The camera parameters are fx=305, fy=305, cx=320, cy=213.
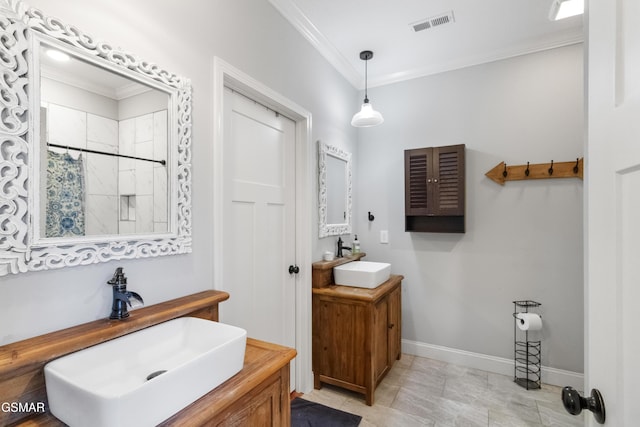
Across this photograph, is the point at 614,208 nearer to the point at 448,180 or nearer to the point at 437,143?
the point at 448,180

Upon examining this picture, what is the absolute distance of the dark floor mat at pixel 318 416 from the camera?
199 cm

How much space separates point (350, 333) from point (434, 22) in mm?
2422

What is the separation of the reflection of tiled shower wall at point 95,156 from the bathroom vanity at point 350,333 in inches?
61.5

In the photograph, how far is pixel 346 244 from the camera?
3.05m

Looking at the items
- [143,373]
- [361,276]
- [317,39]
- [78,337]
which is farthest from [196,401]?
[317,39]

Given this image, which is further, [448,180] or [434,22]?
[448,180]

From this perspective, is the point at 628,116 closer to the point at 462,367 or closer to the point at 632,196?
the point at 632,196

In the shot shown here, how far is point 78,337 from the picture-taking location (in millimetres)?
951

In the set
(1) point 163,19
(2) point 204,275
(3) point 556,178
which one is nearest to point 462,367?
(3) point 556,178

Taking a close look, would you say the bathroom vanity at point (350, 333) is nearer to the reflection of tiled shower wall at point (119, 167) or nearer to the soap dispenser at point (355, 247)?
the soap dispenser at point (355, 247)

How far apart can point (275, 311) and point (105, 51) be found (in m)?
1.75

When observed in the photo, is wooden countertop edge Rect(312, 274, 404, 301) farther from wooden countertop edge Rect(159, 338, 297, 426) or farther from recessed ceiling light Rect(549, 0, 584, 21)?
recessed ceiling light Rect(549, 0, 584, 21)

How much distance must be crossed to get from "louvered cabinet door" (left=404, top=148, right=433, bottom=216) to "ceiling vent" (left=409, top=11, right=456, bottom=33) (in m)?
0.99

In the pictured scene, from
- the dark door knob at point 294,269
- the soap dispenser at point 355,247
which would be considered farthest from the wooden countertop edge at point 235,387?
the soap dispenser at point 355,247
